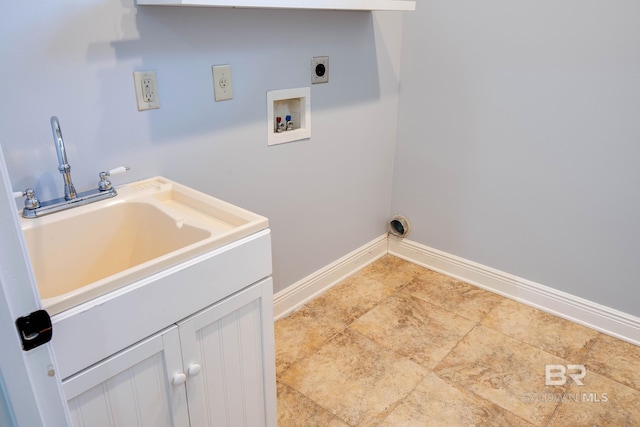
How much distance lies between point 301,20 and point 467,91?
895 millimetres

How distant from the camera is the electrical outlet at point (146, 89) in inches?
55.4

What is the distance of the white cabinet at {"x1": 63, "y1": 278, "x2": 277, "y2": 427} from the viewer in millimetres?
953

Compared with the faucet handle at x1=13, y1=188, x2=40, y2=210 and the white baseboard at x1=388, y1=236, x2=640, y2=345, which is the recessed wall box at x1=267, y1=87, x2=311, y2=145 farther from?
the white baseboard at x1=388, y1=236, x2=640, y2=345

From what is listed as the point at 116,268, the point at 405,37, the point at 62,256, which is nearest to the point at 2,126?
the point at 62,256

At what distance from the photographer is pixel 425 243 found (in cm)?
263

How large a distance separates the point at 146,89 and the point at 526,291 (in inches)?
76.3

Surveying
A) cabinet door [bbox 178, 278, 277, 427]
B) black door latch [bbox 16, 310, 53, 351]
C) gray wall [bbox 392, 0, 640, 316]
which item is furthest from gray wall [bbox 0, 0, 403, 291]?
black door latch [bbox 16, 310, 53, 351]

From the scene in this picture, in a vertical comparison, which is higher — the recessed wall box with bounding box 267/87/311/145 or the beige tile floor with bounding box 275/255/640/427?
the recessed wall box with bounding box 267/87/311/145

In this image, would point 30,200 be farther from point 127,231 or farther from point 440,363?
point 440,363

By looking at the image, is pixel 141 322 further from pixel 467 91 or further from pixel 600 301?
pixel 600 301

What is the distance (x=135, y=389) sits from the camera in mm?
1013

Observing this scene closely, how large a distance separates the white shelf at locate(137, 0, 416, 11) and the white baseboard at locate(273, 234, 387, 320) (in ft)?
4.06

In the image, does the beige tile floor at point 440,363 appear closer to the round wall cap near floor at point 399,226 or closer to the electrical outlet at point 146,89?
the round wall cap near floor at point 399,226

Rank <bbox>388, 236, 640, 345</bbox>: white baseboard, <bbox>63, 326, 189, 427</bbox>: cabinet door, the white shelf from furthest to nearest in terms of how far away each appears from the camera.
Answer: <bbox>388, 236, 640, 345</bbox>: white baseboard
the white shelf
<bbox>63, 326, 189, 427</bbox>: cabinet door
